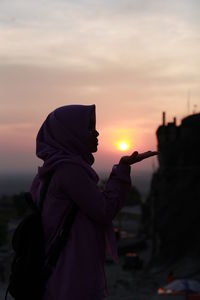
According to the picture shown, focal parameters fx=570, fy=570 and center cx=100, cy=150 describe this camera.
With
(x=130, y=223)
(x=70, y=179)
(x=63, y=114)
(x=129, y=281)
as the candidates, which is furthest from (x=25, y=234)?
(x=130, y=223)

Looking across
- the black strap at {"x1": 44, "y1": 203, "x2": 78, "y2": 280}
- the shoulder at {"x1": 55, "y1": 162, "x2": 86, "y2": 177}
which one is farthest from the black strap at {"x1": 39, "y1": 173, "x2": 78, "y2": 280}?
the shoulder at {"x1": 55, "y1": 162, "x2": 86, "y2": 177}

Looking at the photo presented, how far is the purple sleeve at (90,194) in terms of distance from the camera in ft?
9.35

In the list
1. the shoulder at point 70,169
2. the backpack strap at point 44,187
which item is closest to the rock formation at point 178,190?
the backpack strap at point 44,187

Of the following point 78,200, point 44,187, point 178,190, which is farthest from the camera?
point 178,190

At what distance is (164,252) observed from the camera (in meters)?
38.6

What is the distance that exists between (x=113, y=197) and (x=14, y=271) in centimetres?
64

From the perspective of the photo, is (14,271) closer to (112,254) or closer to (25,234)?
(25,234)

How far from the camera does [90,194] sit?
2.86m

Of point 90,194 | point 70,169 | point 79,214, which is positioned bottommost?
point 79,214

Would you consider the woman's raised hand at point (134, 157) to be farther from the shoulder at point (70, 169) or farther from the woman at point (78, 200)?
the shoulder at point (70, 169)

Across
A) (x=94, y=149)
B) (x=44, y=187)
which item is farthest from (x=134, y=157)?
(x=44, y=187)

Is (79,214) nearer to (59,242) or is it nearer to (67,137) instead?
(59,242)

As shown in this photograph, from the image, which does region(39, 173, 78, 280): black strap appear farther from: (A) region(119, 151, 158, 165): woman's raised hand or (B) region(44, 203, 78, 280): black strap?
(A) region(119, 151, 158, 165): woman's raised hand

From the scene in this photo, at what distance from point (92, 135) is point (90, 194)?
342 millimetres
